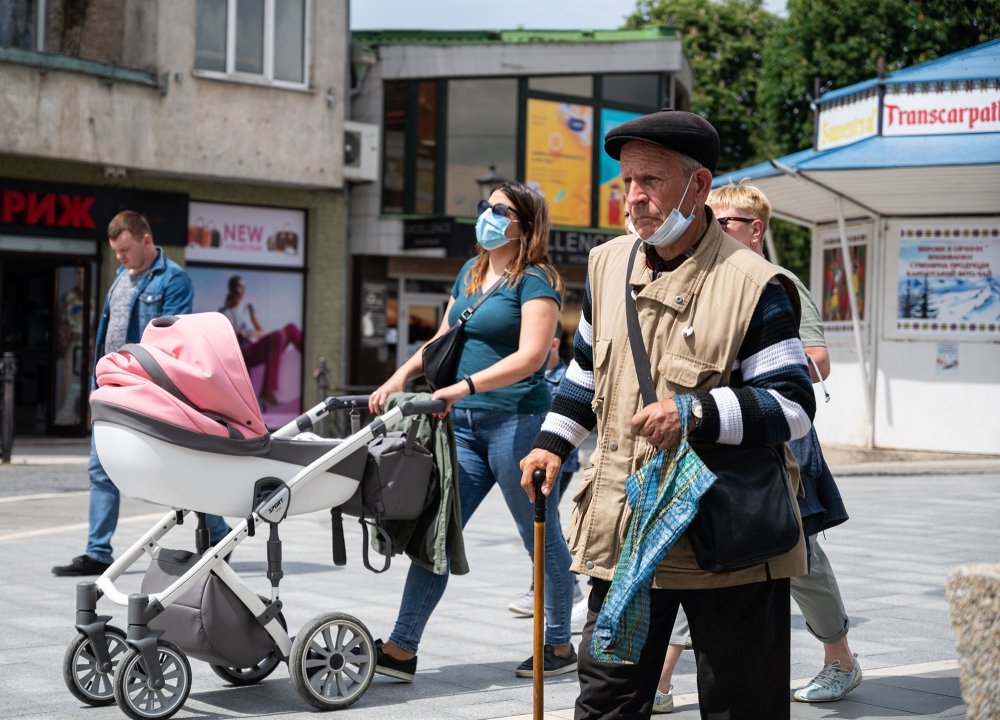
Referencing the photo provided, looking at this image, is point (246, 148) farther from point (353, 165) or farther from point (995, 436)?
point (995, 436)

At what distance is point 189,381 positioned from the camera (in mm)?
5023

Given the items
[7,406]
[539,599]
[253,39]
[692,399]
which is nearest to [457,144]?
[253,39]

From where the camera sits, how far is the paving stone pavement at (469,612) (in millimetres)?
5316

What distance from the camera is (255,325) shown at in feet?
74.6

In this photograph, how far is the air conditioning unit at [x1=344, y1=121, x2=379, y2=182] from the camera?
75.9 feet

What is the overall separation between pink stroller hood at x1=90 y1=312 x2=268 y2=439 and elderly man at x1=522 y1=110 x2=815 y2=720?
1808 mm

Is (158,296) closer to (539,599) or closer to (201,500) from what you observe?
(201,500)

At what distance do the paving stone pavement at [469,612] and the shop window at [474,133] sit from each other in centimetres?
1454

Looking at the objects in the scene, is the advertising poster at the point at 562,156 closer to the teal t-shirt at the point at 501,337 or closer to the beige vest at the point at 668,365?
the teal t-shirt at the point at 501,337

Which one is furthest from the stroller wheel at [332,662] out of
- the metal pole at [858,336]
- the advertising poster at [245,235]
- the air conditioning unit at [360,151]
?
the air conditioning unit at [360,151]

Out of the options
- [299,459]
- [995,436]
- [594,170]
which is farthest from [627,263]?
[594,170]

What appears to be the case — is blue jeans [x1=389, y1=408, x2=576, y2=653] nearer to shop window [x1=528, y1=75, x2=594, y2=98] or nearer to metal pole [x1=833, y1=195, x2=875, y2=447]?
metal pole [x1=833, y1=195, x2=875, y2=447]

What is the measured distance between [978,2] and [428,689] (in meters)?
35.9

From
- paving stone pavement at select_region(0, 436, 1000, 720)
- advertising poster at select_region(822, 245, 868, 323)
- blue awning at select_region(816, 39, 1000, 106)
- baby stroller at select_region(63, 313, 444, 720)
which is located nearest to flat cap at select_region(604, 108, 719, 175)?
paving stone pavement at select_region(0, 436, 1000, 720)
